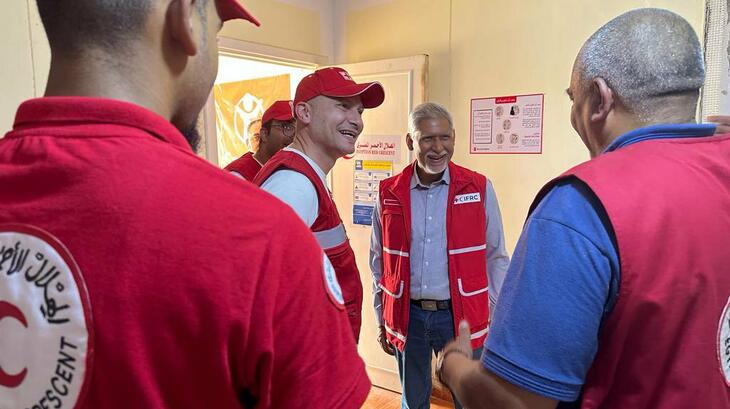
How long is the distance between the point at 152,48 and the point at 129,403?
0.37 meters

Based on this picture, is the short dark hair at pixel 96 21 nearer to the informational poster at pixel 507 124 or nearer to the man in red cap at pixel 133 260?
the man in red cap at pixel 133 260

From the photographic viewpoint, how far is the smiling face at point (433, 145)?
2.02 m

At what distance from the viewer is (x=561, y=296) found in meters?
0.71

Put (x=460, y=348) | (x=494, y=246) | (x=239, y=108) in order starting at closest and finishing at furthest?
1. (x=460, y=348)
2. (x=494, y=246)
3. (x=239, y=108)

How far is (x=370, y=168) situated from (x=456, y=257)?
1.14m

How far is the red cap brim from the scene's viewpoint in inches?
62.9

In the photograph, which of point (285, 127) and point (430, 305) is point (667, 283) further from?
point (285, 127)

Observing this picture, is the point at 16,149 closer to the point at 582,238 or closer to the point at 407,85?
the point at 582,238

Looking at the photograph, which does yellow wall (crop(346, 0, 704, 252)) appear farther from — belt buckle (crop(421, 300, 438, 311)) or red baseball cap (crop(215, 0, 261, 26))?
red baseball cap (crop(215, 0, 261, 26))

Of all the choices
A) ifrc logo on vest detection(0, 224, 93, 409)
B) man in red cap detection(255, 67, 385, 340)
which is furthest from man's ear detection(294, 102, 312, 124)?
ifrc logo on vest detection(0, 224, 93, 409)

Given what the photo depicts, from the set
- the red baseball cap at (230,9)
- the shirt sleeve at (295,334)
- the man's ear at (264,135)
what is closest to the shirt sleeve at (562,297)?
the shirt sleeve at (295,334)

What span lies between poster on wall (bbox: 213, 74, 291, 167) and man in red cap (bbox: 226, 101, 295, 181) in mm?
1065

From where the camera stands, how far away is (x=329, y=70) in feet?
5.36

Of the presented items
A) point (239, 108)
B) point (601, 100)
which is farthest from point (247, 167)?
point (601, 100)
